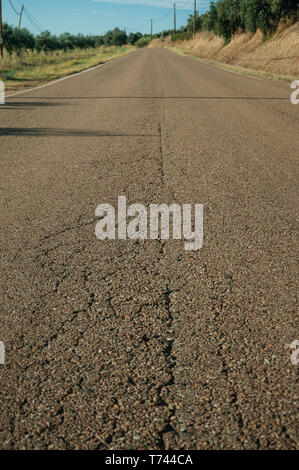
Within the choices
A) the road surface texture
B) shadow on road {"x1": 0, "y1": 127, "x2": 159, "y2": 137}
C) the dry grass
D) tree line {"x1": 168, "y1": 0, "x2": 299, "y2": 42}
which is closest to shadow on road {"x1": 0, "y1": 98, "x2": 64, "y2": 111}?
shadow on road {"x1": 0, "y1": 127, "x2": 159, "y2": 137}

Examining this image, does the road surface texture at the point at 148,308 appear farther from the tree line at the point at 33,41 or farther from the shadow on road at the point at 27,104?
the tree line at the point at 33,41

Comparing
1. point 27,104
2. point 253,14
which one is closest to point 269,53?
point 253,14

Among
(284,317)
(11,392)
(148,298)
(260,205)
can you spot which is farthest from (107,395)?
(260,205)

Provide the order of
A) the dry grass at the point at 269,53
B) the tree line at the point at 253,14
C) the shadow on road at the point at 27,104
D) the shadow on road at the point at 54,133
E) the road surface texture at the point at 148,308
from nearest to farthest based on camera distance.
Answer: the road surface texture at the point at 148,308, the shadow on road at the point at 54,133, the shadow on road at the point at 27,104, the dry grass at the point at 269,53, the tree line at the point at 253,14

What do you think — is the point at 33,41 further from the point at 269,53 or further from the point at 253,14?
the point at 269,53

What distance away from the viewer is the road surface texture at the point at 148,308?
6.23ft

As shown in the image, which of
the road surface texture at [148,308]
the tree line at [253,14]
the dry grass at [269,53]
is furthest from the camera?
the tree line at [253,14]

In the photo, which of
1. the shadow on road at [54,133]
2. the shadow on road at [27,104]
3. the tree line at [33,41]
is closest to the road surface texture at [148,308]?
the shadow on road at [54,133]

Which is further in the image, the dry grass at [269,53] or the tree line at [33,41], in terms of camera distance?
the tree line at [33,41]

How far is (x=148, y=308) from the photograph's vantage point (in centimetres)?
272

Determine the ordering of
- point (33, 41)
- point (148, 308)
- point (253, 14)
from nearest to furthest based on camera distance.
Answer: point (148, 308) → point (253, 14) → point (33, 41)

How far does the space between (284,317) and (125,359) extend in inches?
39.0

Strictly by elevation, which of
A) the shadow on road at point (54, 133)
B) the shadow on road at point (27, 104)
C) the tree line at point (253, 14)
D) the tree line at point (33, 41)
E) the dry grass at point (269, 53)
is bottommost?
the shadow on road at point (54, 133)

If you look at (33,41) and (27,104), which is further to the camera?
(33,41)
